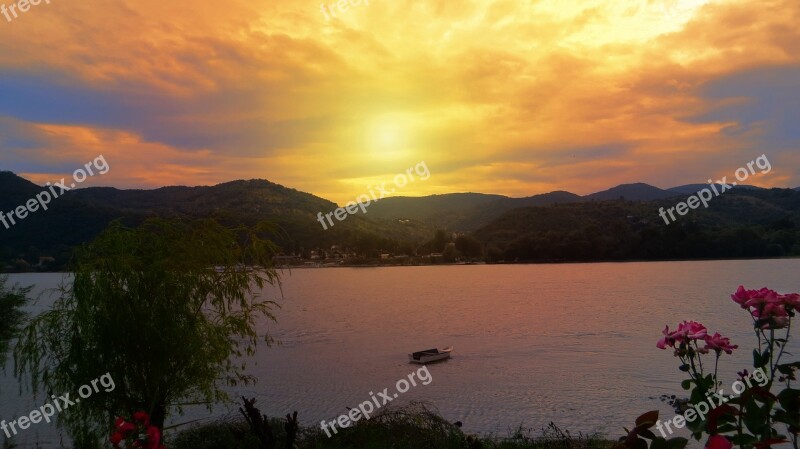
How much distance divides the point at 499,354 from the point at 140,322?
107 ft

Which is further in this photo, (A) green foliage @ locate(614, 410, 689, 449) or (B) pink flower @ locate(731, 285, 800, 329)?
(B) pink flower @ locate(731, 285, 800, 329)

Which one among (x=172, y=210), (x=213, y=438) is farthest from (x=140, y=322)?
(x=172, y=210)

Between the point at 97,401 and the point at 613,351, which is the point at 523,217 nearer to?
the point at 613,351

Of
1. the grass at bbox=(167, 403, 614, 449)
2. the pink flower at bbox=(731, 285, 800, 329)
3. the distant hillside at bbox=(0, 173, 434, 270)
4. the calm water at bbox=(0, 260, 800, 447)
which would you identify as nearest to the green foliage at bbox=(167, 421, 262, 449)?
the grass at bbox=(167, 403, 614, 449)

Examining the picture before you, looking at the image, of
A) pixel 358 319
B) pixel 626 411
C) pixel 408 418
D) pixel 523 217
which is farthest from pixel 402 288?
pixel 408 418

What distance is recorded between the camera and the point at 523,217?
559ft

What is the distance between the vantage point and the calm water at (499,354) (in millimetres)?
26925

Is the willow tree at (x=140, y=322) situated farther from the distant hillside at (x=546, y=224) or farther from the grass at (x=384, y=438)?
the distant hillside at (x=546, y=224)

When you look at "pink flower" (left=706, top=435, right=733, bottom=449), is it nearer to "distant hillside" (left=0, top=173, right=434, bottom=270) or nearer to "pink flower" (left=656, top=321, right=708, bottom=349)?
"pink flower" (left=656, top=321, right=708, bottom=349)

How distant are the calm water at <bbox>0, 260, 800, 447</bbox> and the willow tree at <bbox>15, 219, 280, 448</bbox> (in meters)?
9.12

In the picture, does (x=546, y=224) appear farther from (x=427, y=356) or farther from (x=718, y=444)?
(x=718, y=444)

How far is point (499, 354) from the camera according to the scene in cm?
4200

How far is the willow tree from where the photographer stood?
12555 millimetres

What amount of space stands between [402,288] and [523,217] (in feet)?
225
